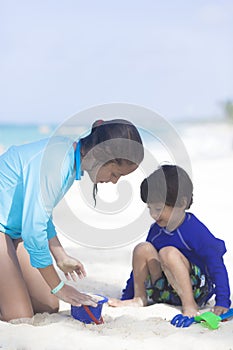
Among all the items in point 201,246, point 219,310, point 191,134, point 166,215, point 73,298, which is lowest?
point 219,310

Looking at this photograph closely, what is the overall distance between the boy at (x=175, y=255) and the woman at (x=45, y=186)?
1.08 ft

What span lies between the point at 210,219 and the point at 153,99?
22.9 metres

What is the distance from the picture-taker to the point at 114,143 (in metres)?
2.30

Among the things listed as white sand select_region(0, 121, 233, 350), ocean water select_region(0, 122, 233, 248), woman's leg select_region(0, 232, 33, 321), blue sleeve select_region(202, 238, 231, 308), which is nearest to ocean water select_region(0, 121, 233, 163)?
ocean water select_region(0, 122, 233, 248)

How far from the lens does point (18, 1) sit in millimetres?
27953

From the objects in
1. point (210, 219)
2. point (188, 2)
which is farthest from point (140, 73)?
point (210, 219)

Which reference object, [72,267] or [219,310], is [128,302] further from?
[219,310]

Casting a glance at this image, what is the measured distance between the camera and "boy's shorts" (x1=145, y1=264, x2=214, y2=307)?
2668 mm

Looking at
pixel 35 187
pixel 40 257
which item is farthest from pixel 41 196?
pixel 40 257

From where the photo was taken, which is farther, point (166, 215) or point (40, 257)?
point (166, 215)

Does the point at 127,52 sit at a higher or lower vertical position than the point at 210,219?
higher

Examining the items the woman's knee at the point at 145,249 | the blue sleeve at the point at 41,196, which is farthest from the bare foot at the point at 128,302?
the blue sleeve at the point at 41,196

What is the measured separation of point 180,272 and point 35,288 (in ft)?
2.26

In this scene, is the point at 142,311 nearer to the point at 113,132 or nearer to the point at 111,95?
the point at 113,132
